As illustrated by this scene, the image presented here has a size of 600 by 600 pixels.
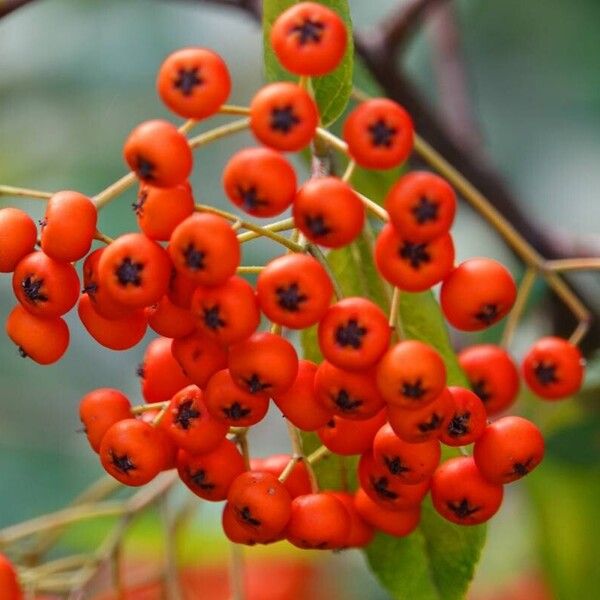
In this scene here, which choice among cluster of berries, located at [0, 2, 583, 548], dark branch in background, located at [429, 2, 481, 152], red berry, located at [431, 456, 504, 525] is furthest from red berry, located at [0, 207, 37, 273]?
dark branch in background, located at [429, 2, 481, 152]

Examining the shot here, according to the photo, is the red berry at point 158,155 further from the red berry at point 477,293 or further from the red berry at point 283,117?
the red berry at point 477,293

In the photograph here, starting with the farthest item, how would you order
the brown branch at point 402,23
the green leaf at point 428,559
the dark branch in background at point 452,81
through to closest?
the dark branch in background at point 452,81 < the brown branch at point 402,23 < the green leaf at point 428,559

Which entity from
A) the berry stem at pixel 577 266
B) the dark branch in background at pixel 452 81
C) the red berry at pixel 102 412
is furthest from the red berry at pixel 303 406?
Answer: the dark branch in background at pixel 452 81

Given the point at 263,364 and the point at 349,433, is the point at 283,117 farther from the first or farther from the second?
the point at 349,433

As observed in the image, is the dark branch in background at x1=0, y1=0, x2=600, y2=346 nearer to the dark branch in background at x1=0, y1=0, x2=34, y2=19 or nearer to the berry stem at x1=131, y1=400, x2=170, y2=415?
the dark branch in background at x1=0, y1=0, x2=34, y2=19

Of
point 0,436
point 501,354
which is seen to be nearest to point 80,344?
point 0,436

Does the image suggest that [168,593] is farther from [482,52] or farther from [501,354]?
[482,52]

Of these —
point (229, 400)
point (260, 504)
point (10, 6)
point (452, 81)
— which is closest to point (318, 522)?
point (260, 504)
